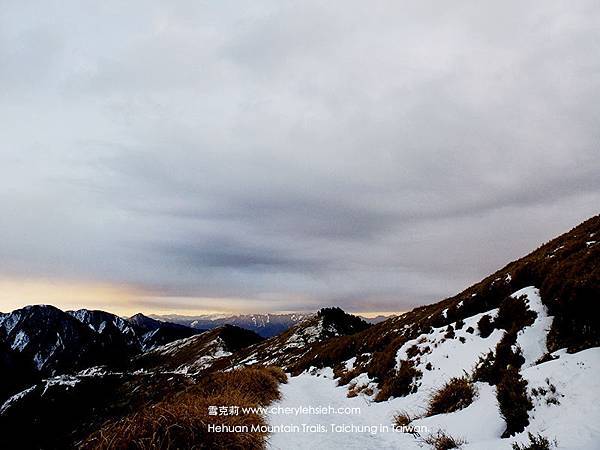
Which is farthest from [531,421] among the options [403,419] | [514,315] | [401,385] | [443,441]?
[401,385]

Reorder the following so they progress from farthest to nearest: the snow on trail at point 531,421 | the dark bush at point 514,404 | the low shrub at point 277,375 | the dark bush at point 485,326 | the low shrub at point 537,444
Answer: the low shrub at point 277,375
the dark bush at point 485,326
the dark bush at point 514,404
the snow on trail at point 531,421
the low shrub at point 537,444

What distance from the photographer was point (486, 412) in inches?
324

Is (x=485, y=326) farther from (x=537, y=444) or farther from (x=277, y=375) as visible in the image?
(x=277, y=375)

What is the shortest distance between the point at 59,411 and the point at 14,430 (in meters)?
11.1

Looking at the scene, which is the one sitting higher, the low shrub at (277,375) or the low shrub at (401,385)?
the low shrub at (401,385)

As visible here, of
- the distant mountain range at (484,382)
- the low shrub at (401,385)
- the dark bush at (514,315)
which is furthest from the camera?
the low shrub at (401,385)

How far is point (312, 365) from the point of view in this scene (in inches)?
1373

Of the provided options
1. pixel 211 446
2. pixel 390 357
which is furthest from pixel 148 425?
pixel 390 357

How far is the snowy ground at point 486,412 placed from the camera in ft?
20.9

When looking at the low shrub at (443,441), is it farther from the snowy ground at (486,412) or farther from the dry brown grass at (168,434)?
the dry brown grass at (168,434)

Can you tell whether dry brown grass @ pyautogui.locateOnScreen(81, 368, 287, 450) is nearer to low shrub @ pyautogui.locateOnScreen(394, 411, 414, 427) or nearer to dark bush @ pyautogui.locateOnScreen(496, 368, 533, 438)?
low shrub @ pyautogui.locateOnScreen(394, 411, 414, 427)

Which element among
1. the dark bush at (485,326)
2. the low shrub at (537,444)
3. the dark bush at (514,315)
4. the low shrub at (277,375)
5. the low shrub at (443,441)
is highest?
the dark bush at (514,315)

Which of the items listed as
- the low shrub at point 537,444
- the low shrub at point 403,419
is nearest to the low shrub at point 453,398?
the low shrub at point 403,419

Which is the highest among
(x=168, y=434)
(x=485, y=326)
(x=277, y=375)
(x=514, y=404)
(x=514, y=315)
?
(x=514, y=315)
